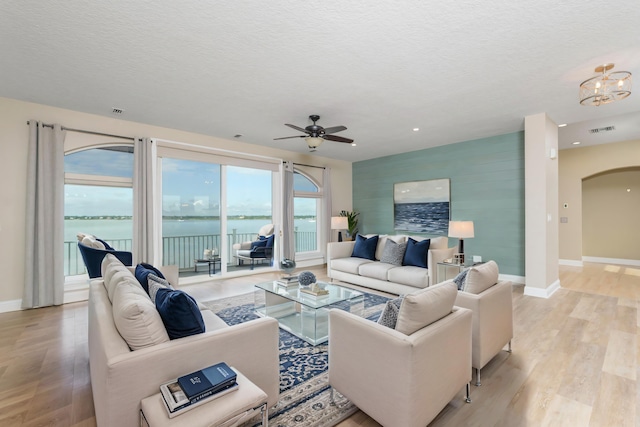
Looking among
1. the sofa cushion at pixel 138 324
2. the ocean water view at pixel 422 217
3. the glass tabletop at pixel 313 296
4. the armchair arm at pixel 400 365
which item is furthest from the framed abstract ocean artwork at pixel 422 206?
the sofa cushion at pixel 138 324

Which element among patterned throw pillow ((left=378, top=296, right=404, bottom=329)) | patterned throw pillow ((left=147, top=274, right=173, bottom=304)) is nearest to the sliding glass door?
patterned throw pillow ((left=147, top=274, right=173, bottom=304))

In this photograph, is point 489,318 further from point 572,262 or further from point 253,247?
point 572,262

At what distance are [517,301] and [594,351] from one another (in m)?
1.55

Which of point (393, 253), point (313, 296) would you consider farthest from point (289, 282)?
point (393, 253)

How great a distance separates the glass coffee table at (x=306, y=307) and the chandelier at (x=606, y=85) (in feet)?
10.9

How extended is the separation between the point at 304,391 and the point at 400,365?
94 centimetres

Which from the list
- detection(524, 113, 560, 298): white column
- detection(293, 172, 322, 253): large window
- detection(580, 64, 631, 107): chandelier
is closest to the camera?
detection(580, 64, 631, 107): chandelier

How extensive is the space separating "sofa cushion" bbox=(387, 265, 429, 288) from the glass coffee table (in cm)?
89

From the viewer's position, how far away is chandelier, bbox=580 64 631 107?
292cm

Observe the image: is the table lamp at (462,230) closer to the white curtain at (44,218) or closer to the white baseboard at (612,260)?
the white curtain at (44,218)

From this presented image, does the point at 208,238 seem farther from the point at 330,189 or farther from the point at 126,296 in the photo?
the point at 126,296

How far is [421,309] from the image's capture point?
1.59m

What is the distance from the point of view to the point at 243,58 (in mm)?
2799

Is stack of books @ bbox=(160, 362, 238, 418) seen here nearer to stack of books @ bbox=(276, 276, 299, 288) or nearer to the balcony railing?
stack of books @ bbox=(276, 276, 299, 288)
